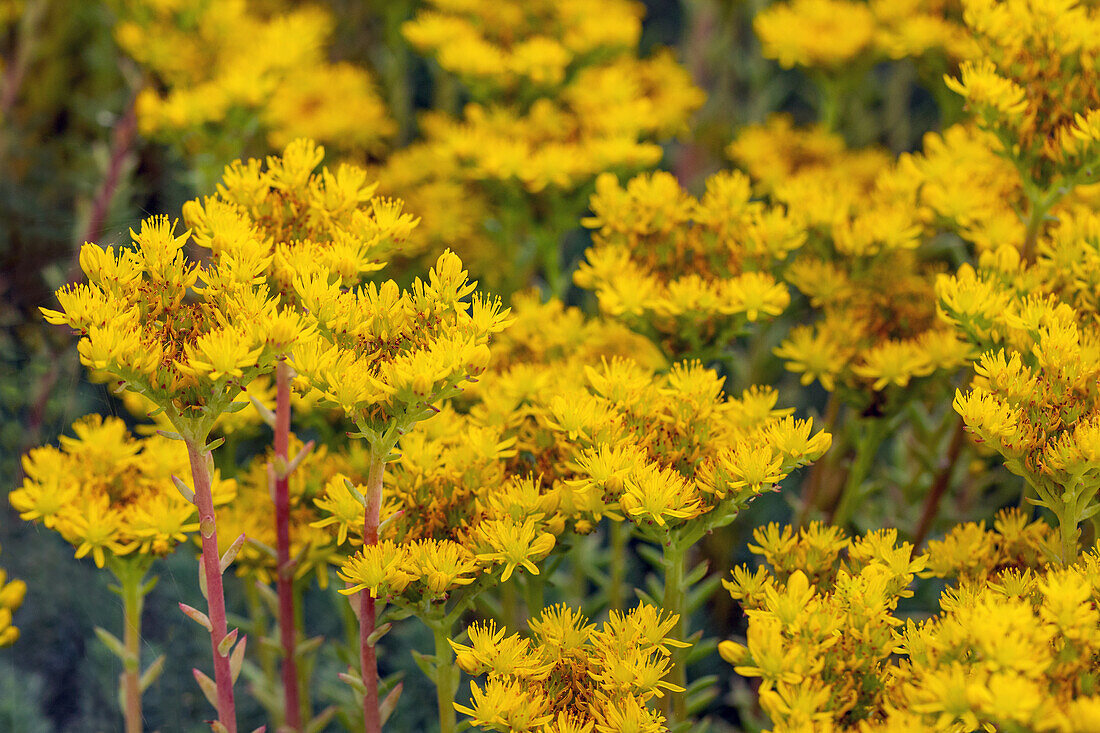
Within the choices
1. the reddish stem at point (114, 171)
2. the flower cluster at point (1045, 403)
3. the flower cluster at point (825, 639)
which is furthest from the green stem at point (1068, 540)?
the reddish stem at point (114, 171)

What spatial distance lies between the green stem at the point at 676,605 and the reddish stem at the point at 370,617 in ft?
0.69

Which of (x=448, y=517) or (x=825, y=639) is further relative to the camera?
(x=448, y=517)

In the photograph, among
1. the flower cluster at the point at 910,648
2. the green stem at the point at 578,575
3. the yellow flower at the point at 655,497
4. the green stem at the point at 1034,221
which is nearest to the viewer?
the flower cluster at the point at 910,648

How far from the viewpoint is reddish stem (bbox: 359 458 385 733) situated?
0.65 metres

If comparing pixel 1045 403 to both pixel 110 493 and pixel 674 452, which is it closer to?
pixel 674 452

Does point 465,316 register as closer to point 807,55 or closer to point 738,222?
point 738,222

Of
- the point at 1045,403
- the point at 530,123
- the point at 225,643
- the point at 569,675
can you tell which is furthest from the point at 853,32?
the point at 225,643

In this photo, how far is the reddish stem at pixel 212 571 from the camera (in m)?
0.64

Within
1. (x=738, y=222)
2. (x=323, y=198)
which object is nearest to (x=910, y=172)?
(x=738, y=222)

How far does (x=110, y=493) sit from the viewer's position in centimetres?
77

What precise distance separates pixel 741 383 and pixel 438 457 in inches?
25.7

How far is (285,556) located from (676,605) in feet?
1.02

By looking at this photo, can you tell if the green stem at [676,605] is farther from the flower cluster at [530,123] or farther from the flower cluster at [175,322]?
the flower cluster at [530,123]

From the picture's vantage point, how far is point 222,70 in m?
1.20
